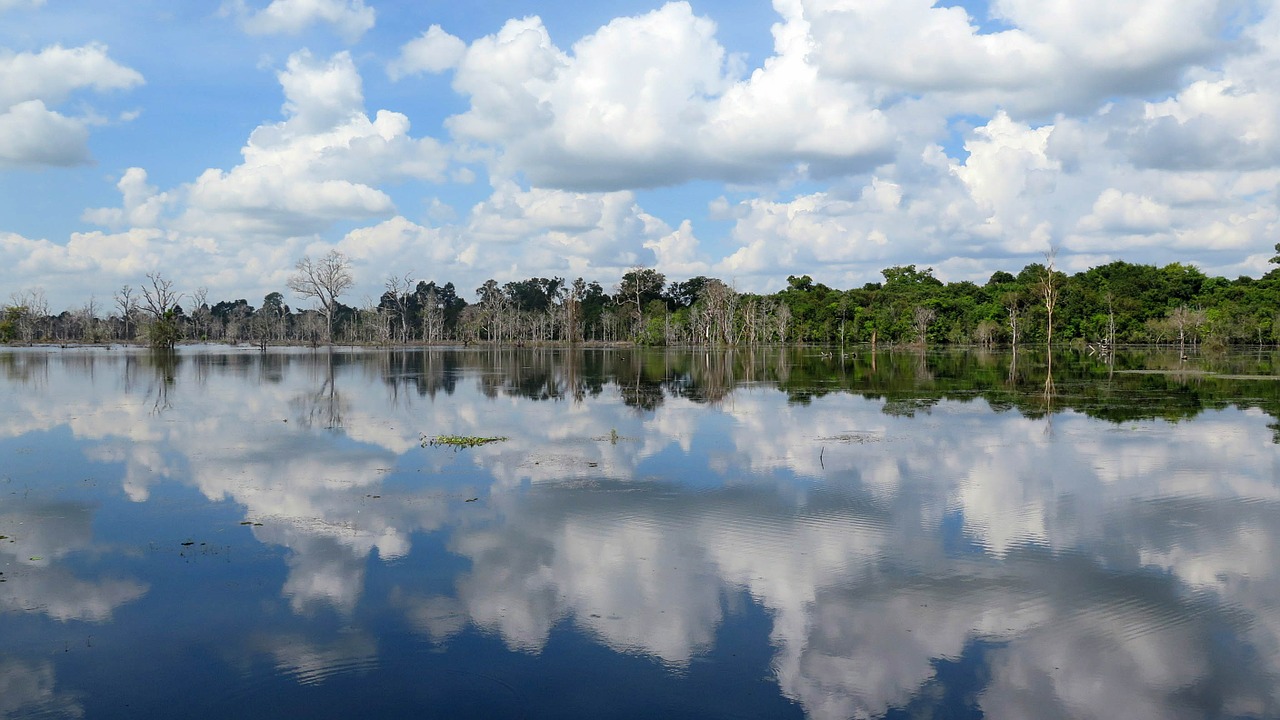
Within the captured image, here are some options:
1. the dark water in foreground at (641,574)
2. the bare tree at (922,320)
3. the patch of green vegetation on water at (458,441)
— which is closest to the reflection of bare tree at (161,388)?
the dark water in foreground at (641,574)

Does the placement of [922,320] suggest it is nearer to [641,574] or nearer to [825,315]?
[825,315]

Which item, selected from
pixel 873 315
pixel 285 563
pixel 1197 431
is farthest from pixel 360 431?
pixel 873 315

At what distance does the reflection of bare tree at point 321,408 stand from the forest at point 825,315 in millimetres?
58514

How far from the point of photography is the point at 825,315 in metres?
113

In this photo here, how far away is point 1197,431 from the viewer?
18766 millimetres

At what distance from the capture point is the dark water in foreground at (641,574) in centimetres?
600

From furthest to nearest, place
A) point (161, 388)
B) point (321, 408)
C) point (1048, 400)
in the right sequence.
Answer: point (161, 388) → point (1048, 400) → point (321, 408)

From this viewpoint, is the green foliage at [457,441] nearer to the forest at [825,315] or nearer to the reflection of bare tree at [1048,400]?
the reflection of bare tree at [1048,400]

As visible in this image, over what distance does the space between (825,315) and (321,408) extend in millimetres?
95777

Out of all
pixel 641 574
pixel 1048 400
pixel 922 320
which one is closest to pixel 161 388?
pixel 641 574

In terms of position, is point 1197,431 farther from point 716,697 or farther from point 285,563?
point 285,563

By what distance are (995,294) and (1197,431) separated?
315 feet

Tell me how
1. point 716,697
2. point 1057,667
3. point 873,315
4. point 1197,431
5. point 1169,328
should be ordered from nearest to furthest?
point 716,697
point 1057,667
point 1197,431
point 1169,328
point 873,315

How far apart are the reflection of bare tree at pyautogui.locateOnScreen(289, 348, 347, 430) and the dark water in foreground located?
176 centimetres
